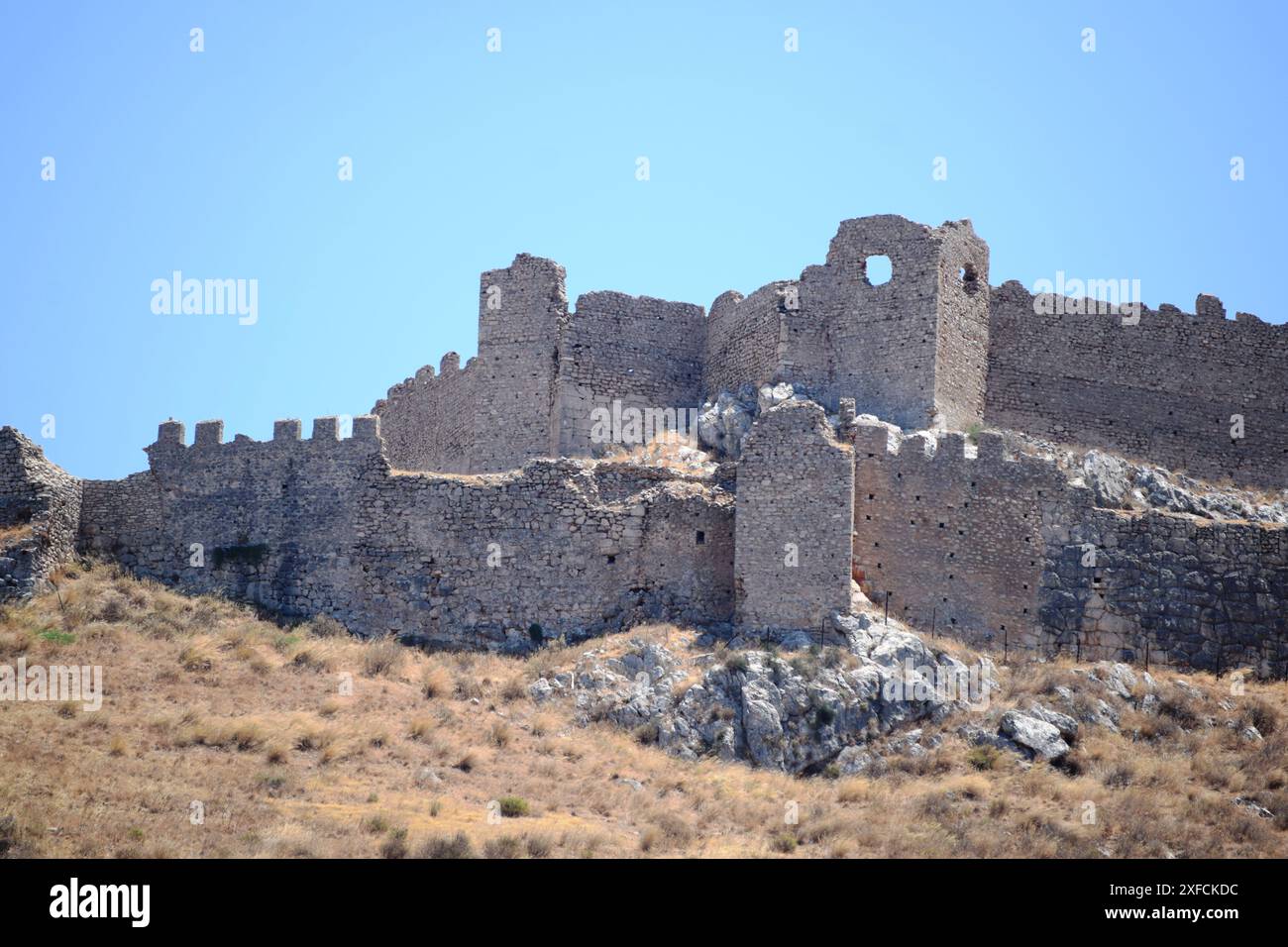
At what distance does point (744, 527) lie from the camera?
98.3 feet

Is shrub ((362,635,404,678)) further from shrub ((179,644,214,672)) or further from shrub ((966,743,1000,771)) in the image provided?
shrub ((966,743,1000,771))

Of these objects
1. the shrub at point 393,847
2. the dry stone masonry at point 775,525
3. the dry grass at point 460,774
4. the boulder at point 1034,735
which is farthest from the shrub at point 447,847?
the boulder at point 1034,735

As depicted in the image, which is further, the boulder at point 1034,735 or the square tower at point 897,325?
the square tower at point 897,325

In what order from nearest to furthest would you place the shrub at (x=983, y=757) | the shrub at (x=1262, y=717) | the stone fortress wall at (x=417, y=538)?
the shrub at (x=983, y=757) < the shrub at (x=1262, y=717) < the stone fortress wall at (x=417, y=538)

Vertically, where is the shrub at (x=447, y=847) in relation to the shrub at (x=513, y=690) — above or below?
below

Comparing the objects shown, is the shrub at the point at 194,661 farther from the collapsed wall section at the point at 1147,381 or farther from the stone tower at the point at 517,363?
the collapsed wall section at the point at 1147,381

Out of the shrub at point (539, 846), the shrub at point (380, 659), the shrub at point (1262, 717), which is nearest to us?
the shrub at point (539, 846)

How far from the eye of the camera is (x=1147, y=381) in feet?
126

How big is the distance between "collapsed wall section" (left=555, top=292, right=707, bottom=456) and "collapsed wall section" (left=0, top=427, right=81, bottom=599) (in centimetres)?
1028

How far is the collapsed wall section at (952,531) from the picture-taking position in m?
30.9

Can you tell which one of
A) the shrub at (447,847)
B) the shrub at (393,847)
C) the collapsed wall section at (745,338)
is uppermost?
the collapsed wall section at (745,338)

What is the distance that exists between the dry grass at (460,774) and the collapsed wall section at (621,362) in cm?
793
